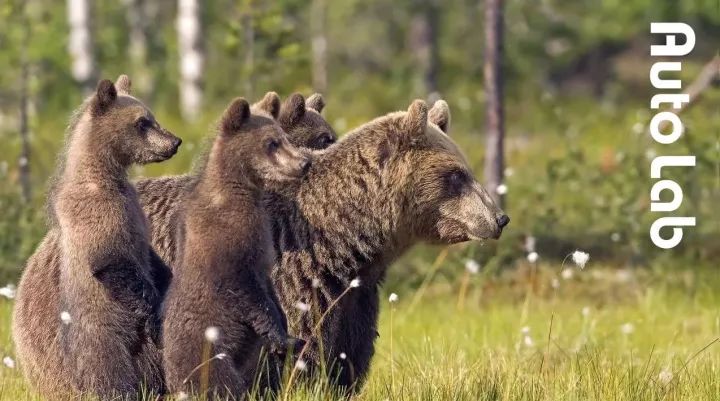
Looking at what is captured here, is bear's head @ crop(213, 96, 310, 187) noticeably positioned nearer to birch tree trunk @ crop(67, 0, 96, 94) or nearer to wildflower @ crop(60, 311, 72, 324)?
wildflower @ crop(60, 311, 72, 324)

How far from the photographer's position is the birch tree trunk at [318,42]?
119 ft

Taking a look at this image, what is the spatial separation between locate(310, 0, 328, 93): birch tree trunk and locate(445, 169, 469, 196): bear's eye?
28655mm

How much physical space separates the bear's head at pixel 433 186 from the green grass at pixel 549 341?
1.60ft

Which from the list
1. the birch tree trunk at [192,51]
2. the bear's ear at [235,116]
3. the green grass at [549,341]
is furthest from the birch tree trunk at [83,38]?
the bear's ear at [235,116]

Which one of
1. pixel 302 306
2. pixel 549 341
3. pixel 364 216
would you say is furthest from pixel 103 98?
pixel 549 341

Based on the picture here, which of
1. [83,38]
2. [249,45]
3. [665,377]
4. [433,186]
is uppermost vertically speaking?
[83,38]

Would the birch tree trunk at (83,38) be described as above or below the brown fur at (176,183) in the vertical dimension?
above

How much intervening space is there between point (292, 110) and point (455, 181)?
1.06 metres

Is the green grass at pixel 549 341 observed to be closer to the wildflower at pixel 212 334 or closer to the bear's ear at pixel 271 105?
the wildflower at pixel 212 334

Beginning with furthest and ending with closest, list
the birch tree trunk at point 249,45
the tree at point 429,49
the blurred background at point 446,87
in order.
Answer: the tree at point 429,49 < the birch tree trunk at point 249,45 < the blurred background at point 446,87

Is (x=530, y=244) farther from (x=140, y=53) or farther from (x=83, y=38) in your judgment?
(x=140, y=53)

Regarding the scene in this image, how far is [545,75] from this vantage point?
4028cm

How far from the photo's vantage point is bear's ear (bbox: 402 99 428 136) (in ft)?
21.1

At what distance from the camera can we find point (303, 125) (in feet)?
23.9
